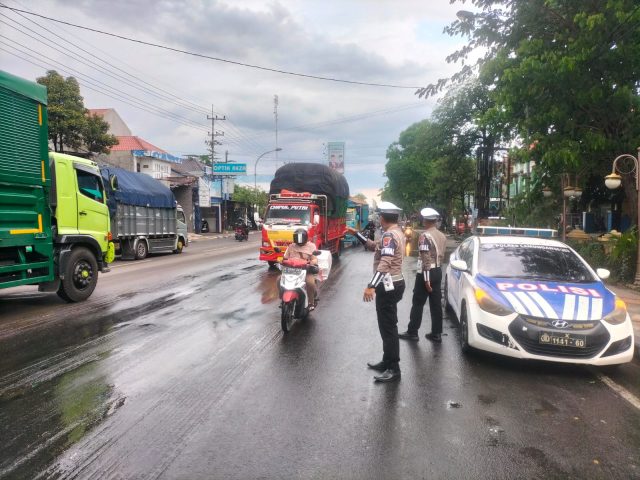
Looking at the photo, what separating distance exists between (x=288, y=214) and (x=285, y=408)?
36.3 ft

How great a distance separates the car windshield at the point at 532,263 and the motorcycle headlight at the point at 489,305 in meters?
0.64

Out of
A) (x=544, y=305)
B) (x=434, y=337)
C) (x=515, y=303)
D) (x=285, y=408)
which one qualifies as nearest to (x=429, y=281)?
(x=434, y=337)

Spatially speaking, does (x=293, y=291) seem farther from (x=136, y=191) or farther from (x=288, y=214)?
(x=136, y=191)

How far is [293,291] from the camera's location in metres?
6.97

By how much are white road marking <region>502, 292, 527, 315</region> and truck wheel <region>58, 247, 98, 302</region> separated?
750 centimetres

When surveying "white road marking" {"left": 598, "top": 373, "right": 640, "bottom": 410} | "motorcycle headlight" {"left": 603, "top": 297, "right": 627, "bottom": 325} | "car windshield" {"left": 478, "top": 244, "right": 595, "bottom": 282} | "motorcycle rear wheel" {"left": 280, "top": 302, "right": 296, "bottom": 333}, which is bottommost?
"white road marking" {"left": 598, "top": 373, "right": 640, "bottom": 410}

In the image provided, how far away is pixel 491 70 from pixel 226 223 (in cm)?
4427

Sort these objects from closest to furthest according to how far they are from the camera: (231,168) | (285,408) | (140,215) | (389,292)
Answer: (285,408) → (389,292) → (140,215) → (231,168)

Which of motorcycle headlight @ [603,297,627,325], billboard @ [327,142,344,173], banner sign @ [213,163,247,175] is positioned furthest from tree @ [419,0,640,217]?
billboard @ [327,142,344,173]

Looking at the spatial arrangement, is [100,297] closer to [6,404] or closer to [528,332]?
Answer: [6,404]

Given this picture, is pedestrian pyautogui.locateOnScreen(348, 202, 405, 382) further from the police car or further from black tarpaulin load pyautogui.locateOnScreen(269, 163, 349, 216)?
black tarpaulin load pyautogui.locateOnScreen(269, 163, 349, 216)

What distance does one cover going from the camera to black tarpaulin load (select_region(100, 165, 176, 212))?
1747 cm

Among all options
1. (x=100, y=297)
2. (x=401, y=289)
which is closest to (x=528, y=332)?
(x=401, y=289)

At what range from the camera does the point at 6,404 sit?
4.19 m
